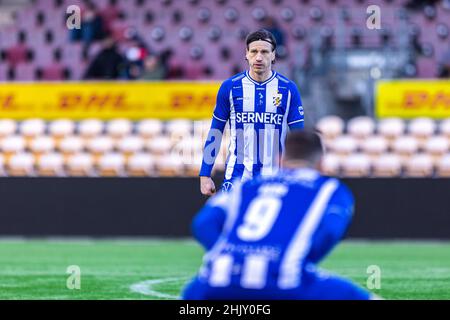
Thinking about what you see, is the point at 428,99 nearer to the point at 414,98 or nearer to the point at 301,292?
the point at 414,98

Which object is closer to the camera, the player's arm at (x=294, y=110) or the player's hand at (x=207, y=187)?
the player's hand at (x=207, y=187)

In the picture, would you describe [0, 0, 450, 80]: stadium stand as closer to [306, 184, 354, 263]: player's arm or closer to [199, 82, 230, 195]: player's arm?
[199, 82, 230, 195]: player's arm

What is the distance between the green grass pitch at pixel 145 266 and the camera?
1020 cm

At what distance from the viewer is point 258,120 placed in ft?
30.0

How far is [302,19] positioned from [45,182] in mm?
6338

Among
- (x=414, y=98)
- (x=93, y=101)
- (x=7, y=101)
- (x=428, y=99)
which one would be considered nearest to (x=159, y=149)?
(x=93, y=101)

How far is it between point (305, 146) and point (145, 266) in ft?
24.7

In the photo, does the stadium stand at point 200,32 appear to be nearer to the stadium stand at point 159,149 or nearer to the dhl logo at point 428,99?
the dhl logo at point 428,99
